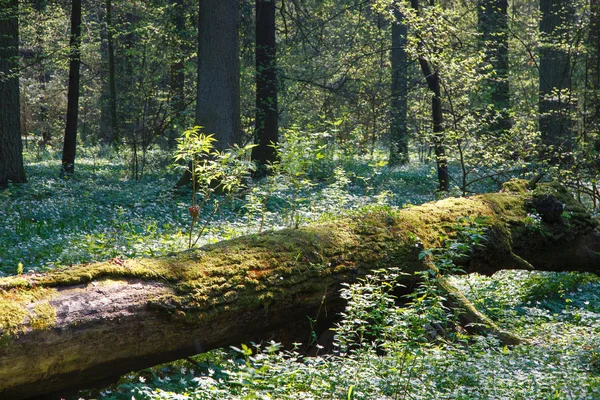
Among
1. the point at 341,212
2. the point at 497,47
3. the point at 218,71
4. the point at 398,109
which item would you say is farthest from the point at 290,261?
the point at 398,109

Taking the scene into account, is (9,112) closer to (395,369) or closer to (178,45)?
(178,45)

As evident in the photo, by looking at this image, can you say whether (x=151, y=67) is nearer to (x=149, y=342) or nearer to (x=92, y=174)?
(x=92, y=174)

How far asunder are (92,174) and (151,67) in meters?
4.06

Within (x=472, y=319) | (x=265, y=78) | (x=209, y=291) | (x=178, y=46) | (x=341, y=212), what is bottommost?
(x=472, y=319)

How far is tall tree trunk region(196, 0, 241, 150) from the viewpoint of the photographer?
1296 centimetres

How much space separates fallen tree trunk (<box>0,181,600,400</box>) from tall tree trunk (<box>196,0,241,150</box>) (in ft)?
23.6

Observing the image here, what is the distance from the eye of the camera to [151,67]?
18.1 metres

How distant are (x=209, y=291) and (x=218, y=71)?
953cm

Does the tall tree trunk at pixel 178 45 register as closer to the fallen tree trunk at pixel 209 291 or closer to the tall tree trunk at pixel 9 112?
the tall tree trunk at pixel 9 112

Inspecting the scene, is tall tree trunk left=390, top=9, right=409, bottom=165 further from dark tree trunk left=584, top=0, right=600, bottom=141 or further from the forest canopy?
dark tree trunk left=584, top=0, right=600, bottom=141

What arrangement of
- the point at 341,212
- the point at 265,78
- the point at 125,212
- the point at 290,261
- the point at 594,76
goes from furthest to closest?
1. the point at 265,78
2. the point at 594,76
3. the point at 125,212
4. the point at 341,212
5. the point at 290,261

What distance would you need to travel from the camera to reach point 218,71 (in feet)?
43.0

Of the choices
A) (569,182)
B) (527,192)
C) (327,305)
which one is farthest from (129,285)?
(569,182)

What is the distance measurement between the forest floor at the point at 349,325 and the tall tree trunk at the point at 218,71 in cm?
185
